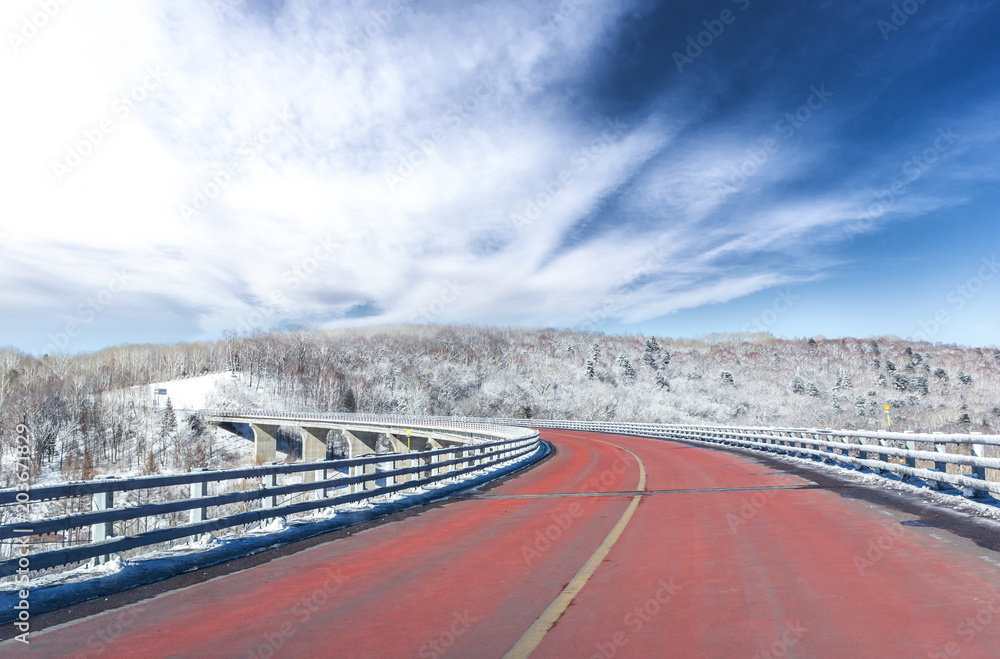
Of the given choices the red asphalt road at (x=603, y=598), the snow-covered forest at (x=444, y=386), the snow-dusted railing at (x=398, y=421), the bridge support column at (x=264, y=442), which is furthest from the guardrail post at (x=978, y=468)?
the bridge support column at (x=264, y=442)

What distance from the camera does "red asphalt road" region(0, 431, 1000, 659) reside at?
3836 mm

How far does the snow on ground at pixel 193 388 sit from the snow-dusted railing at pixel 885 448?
355ft

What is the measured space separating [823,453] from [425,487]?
1271 cm

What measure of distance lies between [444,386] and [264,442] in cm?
4601

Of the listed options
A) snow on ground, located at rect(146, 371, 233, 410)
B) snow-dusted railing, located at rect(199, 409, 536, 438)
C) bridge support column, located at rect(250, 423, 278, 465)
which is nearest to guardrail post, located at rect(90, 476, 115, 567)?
snow-dusted railing, located at rect(199, 409, 536, 438)

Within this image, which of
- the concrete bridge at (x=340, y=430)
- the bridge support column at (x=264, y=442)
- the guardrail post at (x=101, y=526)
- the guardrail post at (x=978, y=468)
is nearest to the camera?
the guardrail post at (x=101, y=526)

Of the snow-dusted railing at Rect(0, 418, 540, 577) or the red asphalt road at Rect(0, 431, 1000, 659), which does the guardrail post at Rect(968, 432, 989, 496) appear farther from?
the snow-dusted railing at Rect(0, 418, 540, 577)

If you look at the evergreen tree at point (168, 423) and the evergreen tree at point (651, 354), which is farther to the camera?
the evergreen tree at point (651, 354)

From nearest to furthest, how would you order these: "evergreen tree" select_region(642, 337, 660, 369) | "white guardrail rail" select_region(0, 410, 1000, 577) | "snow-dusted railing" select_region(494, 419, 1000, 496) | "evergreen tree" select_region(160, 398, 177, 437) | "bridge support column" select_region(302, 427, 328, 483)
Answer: "white guardrail rail" select_region(0, 410, 1000, 577)
"snow-dusted railing" select_region(494, 419, 1000, 496)
"bridge support column" select_region(302, 427, 328, 483)
"evergreen tree" select_region(160, 398, 177, 437)
"evergreen tree" select_region(642, 337, 660, 369)

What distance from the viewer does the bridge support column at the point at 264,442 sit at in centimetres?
8406

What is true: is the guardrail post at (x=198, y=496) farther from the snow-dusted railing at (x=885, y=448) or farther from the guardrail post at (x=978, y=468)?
the guardrail post at (x=978, y=468)

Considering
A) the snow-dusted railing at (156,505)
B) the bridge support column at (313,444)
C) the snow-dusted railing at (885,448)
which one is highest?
the snow-dusted railing at (156,505)

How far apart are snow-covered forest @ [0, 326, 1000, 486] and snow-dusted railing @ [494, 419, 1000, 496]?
51.0 meters

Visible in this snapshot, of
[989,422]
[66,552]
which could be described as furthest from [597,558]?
[989,422]
